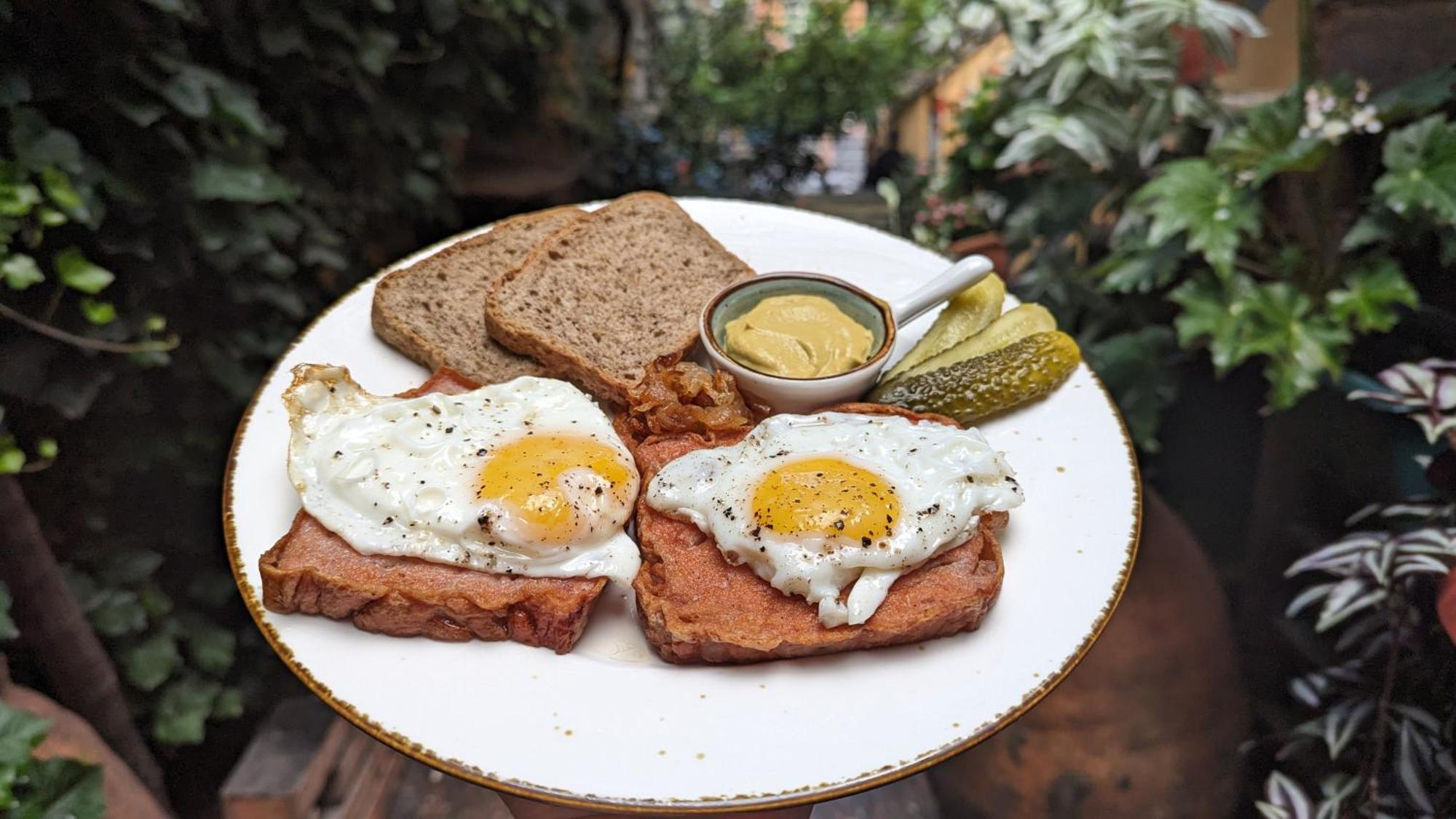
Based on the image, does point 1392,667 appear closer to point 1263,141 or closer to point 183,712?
point 1263,141

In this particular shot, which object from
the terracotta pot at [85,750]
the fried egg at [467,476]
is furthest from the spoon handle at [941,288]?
the terracotta pot at [85,750]

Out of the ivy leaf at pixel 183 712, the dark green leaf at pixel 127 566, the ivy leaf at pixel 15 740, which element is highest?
the ivy leaf at pixel 15 740

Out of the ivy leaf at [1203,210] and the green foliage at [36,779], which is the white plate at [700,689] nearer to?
the green foliage at [36,779]

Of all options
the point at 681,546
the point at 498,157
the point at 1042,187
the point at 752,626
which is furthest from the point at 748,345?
the point at 498,157

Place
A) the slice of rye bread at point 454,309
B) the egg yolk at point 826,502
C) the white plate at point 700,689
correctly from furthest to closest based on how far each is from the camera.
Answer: the slice of rye bread at point 454,309
the egg yolk at point 826,502
the white plate at point 700,689

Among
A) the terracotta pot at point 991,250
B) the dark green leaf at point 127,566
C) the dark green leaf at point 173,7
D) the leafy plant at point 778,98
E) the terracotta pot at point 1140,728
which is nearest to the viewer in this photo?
the dark green leaf at point 173,7

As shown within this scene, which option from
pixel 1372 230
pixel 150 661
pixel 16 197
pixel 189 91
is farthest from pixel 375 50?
pixel 1372 230
